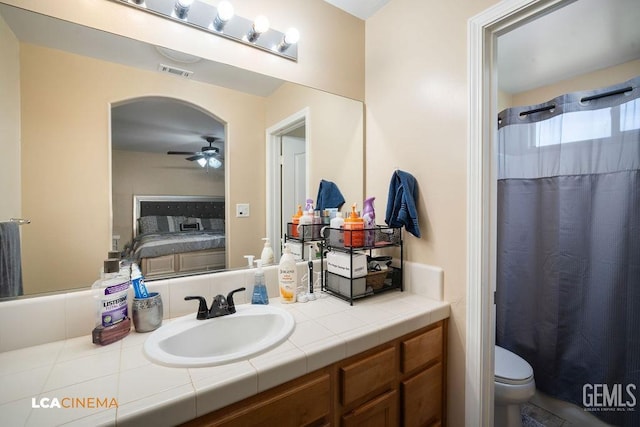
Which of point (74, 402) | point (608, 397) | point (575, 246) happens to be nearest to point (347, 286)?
point (74, 402)

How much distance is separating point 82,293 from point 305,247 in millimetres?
905

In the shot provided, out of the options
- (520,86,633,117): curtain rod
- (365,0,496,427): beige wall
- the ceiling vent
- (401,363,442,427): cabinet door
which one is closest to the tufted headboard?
the ceiling vent

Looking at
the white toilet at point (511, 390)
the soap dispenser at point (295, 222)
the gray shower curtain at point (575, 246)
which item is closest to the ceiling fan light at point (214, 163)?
the soap dispenser at point (295, 222)

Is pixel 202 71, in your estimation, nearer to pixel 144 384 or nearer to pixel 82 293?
pixel 82 293

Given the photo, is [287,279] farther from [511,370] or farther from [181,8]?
[511,370]

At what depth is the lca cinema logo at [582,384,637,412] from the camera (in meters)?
1.48

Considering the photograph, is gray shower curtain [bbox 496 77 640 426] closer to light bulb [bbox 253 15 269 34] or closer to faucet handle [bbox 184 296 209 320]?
light bulb [bbox 253 15 269 34]

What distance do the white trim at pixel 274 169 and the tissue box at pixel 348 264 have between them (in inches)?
11.6

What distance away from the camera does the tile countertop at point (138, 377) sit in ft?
1.88

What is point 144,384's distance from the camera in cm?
65

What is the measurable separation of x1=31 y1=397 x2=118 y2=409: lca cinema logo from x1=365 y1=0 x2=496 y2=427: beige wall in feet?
3.98

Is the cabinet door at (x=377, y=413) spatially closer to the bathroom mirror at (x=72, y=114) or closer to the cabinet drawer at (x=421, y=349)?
the cabinet drawer at (x=421, y=349)

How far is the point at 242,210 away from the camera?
1317mm

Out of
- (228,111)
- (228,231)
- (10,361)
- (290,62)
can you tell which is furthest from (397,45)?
(10,361)
